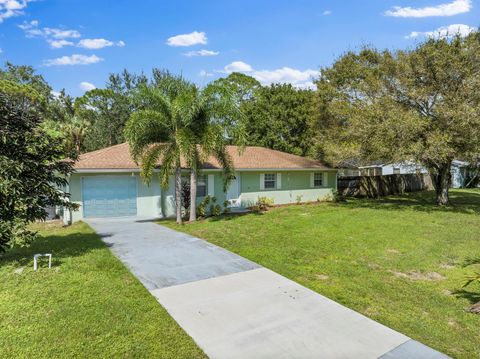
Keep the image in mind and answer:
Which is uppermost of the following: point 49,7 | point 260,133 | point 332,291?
point 49,7

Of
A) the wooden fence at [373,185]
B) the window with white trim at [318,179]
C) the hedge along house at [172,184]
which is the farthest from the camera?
the wooden fence at [373,185]

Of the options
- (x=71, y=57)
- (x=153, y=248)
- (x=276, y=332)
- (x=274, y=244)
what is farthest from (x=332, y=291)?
(x=71, y=57)

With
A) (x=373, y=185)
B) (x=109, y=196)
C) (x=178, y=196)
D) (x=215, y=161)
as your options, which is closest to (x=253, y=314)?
(x=178, y=196)

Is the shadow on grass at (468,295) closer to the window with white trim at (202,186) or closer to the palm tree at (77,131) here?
the window with white trim at (202,186)

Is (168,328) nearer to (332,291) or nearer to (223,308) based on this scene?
(223,308)

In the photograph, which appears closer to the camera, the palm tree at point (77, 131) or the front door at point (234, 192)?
the front door at point (234, 192)

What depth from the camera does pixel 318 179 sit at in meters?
20.9

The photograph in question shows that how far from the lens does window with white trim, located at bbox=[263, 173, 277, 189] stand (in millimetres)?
18589

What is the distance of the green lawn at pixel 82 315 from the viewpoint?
3.93 m

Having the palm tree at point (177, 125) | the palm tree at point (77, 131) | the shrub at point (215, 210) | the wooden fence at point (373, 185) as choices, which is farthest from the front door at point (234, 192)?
the palm tree at point (77, 131)

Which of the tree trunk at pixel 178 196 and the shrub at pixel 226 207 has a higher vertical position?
the tree trunk at pixel 178 196

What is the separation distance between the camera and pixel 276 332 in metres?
4.35

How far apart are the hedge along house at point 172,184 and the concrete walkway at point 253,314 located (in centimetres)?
689

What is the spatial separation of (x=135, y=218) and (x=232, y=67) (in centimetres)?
3013
